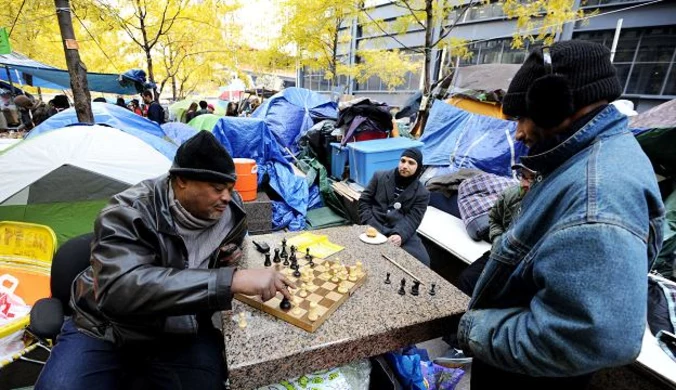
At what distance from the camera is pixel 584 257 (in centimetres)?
88

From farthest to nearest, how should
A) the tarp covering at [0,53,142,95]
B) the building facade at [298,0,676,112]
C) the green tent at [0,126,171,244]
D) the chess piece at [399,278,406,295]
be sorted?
1. the building facade at [298,0,676,112]
2. the tarp covering at [0,53,142,95]
3. the green tent at [0,126,171,244]
4. the chess piece at [399,278,406,295]

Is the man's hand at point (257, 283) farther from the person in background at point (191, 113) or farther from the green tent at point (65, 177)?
the person in background at point (191, 113)

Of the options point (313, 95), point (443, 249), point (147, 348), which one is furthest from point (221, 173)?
point (313, 95)

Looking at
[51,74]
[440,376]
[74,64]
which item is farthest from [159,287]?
[51,74]

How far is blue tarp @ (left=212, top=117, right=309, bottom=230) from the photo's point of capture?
5266 mm

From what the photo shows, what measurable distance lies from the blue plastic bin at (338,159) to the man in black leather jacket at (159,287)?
13.7 ft

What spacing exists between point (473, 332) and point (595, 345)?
41cm

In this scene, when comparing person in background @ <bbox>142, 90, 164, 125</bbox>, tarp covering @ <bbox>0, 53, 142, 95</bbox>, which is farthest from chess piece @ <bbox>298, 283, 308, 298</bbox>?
person in background @ <bbox>142, 90, 164, 125</bbox>

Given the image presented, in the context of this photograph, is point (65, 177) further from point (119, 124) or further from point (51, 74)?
→ point (51, 74)

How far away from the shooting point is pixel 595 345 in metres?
0.87

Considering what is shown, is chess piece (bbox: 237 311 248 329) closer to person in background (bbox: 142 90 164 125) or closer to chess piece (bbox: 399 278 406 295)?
chess piece (bbox: 399 278 406 295)

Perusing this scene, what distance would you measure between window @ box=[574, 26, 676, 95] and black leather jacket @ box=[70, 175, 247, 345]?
14.4 metres

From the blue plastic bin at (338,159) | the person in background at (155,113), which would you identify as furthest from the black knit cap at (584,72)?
the person in background at (155,113)

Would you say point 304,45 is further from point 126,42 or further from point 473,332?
point 473,332
